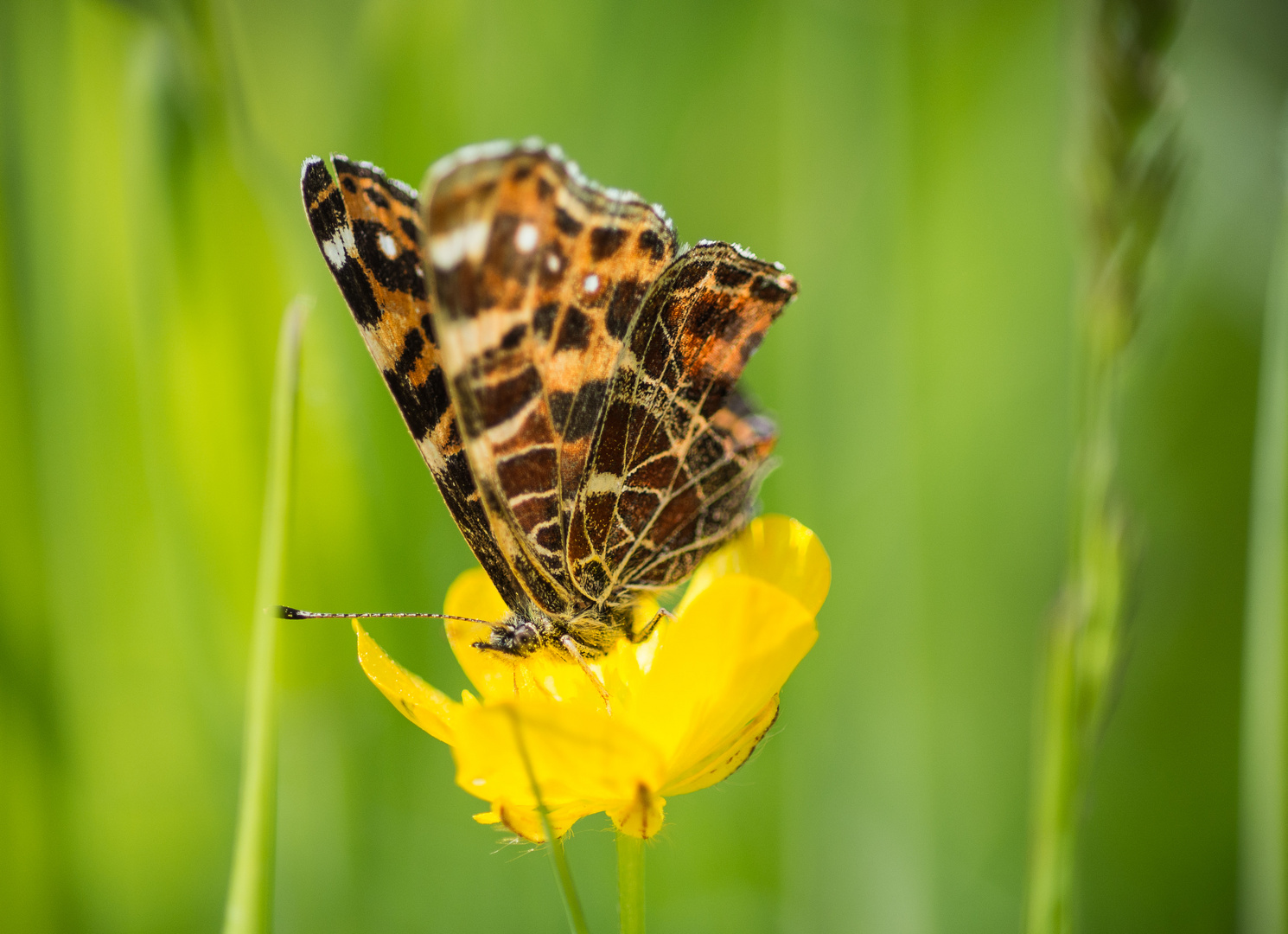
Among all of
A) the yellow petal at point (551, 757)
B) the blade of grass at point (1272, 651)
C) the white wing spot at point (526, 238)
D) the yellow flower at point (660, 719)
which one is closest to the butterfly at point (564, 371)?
the white wing spot at point (526, 238)

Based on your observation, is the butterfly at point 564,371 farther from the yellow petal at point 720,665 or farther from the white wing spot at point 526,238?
the yellow petal at point 720,665

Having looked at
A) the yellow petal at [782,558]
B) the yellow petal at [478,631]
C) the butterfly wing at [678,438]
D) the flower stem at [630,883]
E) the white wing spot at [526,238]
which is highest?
the white wing spot at [526,238]

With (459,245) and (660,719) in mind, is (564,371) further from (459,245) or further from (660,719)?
(660,719)

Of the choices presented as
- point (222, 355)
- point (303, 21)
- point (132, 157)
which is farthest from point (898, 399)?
point (303, 21)

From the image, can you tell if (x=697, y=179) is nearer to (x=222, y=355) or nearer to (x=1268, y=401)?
(x=222, y=355)

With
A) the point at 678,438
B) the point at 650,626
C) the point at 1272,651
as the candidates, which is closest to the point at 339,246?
the point at 678,438
